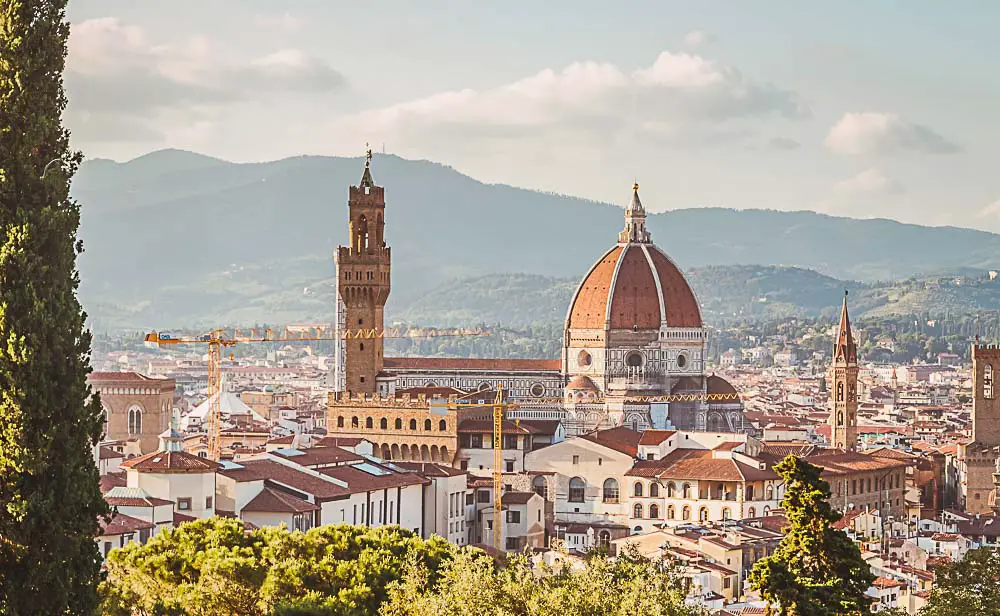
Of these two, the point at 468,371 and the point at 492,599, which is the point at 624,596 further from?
the point at 468,371

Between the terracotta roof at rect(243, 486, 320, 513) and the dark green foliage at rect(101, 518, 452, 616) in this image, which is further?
the terracotta roof at rect(243, 486, 320, 513)

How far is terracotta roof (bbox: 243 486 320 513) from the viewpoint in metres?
51.5

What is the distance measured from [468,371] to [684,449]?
15.3 metres

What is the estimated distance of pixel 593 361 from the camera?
8656 cm

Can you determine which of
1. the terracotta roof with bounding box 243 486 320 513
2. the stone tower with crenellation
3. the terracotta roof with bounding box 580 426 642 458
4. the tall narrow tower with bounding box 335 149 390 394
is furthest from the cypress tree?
the tall narrow tower with bounding box 335 149 390 394

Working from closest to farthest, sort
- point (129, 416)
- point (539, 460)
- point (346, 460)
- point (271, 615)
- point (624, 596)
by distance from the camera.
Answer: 1. point (624, 596)
2. point (271, 615)
3. point (346, 460)
4. point (539, 460)
5. point (129, 416)

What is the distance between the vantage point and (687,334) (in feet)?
285

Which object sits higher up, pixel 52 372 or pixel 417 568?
A: pixel 52 372

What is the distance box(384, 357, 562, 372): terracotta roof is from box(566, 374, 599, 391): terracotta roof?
1771 millimetres

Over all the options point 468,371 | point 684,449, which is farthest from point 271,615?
point 468,371

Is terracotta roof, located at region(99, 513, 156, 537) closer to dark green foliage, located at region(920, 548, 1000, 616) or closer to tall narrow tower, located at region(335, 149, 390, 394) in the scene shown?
dark green foliage, located at region(920, 548, 1000, 616)

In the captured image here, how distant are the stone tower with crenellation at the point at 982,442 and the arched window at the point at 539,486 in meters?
17.2

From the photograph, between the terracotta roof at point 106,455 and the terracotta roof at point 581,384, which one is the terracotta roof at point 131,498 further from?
the terracotta roof at point 581,384

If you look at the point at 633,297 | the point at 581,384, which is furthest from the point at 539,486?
the point at 633,297
